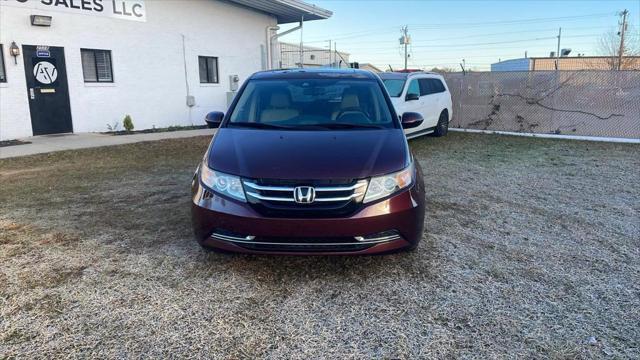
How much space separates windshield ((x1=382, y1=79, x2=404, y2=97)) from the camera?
1020 centimetres

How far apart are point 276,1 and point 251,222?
46.4ft

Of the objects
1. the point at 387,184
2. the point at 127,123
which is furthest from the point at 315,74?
the point at 127,123

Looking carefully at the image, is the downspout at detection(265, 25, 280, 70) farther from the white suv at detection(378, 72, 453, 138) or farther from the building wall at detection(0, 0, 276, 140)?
the white suv at detection(378, 72, 453, 138)

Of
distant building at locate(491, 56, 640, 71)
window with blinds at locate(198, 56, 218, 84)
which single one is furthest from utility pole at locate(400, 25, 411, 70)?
window with blinds at locate(198, 56, 218, 84)

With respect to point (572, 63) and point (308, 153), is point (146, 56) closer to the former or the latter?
point (308, 153)

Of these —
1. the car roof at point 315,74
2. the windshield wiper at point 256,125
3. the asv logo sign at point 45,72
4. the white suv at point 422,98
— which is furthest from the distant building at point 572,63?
the windshield wiper at point 256,125

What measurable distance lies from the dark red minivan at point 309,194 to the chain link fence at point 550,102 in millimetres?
10448

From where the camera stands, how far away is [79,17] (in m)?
11.5

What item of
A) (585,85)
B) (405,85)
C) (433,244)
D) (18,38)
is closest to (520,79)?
(585,85)

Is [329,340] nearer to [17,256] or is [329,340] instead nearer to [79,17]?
[17,256]

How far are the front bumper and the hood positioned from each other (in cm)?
26

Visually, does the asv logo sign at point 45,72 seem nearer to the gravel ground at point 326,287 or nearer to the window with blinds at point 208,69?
the window with blinds at point 208,69

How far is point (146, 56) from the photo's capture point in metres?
13.3

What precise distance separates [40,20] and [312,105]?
31.9ft
